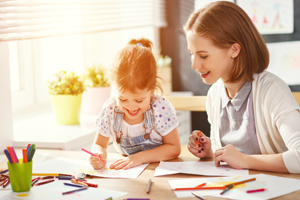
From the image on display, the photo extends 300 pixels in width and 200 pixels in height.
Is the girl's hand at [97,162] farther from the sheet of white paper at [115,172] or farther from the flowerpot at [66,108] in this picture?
the flowerpot at [66,108]

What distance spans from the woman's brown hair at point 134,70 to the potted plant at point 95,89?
86 centimetres

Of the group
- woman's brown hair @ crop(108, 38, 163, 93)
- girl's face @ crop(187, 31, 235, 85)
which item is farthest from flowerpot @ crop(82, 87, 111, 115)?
girl's face @ crop(187, 31, 235, 85)

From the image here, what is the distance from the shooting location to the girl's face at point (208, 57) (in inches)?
51.0

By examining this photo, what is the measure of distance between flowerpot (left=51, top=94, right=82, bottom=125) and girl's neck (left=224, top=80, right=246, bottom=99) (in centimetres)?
83

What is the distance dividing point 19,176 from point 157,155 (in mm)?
476

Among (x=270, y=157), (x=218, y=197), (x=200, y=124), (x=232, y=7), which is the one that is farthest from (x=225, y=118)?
(x=200, y=124)

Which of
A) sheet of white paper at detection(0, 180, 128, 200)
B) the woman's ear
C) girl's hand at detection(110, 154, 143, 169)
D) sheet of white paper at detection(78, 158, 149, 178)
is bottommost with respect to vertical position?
sheet of white paper at detection(0, 180, 128, 200)

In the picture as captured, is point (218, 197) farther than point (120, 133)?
No

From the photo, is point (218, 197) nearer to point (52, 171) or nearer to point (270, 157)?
point (270, 157)

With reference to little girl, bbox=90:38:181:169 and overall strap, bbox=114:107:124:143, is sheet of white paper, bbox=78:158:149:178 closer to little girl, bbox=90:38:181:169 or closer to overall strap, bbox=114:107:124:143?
little girl, bbox=90:38:181:169

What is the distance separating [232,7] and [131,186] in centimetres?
71

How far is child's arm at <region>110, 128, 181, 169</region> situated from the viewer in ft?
4.07

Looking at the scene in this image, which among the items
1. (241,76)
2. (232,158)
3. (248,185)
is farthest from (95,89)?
(248,185)

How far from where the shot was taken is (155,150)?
132 centimetres
